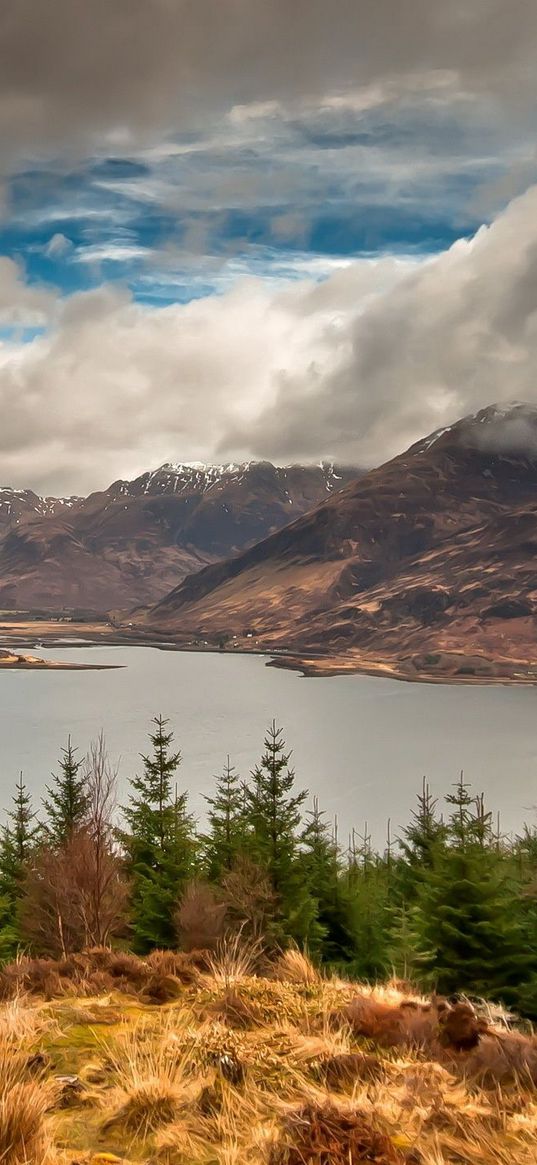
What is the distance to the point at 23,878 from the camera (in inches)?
1385

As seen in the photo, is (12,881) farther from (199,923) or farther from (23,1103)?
(23,1103)

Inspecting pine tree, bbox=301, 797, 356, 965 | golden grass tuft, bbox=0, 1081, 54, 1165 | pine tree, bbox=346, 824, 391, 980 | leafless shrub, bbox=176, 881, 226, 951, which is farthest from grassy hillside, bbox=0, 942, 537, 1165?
pine tree, bbox=301, 797, 356, 965

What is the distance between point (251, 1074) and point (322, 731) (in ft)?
397

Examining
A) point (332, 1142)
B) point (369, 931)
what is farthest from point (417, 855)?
point (332, 1142)

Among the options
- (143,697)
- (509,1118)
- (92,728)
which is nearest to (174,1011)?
(509,1118)

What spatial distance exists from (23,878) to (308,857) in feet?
45.9

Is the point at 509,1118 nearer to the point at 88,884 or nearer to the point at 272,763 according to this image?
the point at 88,884

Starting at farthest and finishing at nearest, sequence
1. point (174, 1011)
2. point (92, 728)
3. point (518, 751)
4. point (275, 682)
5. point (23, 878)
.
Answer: point (275, 682), point (92, 728), point (518, 751), point (23, 878), point (174, 1011)

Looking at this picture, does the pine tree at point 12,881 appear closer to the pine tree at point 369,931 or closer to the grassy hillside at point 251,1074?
the pine tree at point 369,931

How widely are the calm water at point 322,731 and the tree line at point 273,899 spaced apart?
40.6m

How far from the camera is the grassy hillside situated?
431 centimetres

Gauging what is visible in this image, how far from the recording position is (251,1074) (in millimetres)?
5379

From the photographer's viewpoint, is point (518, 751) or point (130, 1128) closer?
point (130, 1128)

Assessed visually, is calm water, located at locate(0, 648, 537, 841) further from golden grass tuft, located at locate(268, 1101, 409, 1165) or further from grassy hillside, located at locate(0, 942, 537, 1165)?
golden grass tuft, located at locate(268, 1101, 409, 1165)
